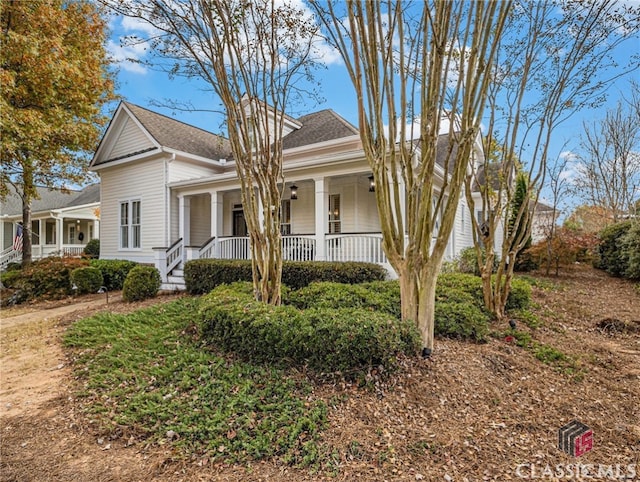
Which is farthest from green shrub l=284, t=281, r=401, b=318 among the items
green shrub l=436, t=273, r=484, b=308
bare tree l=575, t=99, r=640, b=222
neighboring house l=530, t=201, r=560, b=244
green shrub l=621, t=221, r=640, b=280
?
bare tree l=575, t=99, r=640, b=222

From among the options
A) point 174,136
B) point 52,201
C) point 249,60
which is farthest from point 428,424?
point 52,201

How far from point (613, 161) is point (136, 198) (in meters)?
20.4

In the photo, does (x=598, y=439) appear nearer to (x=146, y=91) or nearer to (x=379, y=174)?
(x=379, y=174)

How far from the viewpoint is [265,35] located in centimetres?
495

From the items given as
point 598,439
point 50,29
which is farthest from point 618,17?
point 50,29

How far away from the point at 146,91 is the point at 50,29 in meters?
8.44

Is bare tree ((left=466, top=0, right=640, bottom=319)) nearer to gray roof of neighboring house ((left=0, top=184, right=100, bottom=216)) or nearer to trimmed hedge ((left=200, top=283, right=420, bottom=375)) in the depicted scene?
trimmed hedge ((left=200, top=283, right=420, bottom=375))

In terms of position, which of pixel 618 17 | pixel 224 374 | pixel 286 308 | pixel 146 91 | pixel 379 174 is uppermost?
pixel 618 17

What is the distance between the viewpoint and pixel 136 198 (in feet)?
41.5

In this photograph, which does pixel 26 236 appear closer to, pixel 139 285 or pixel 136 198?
pixel 136 198

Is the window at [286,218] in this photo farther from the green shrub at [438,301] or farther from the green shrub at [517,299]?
the green shrub at [517,299]

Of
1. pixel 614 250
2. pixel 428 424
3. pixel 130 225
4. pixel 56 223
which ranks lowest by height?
pixel 428 424

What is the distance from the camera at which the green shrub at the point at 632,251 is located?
29.8ft

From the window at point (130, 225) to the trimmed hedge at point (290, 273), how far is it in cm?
497
